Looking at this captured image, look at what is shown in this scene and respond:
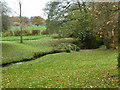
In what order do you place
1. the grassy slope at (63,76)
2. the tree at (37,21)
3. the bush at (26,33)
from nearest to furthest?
the grassy slope at (63,76)
the bush at (26,33)
the tree at (37,21)

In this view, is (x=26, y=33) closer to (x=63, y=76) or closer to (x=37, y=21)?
(x=37, y=21)

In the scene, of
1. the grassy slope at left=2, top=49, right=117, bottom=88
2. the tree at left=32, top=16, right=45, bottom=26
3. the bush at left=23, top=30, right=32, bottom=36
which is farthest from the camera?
the tree at left=32, top=16, right=45, bottom=26

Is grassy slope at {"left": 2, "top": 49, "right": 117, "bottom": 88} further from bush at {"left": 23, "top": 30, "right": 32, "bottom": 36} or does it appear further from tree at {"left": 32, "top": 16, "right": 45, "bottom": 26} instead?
tree at {"left": 32, "top": 16, "right": 45, "bottom": 26}

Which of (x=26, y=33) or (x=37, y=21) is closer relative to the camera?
(x=26, y=33)

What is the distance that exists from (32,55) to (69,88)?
11.2 m

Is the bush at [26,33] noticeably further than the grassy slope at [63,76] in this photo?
Yes

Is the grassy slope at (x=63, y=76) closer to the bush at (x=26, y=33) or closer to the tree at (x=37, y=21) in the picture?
the bush at (x=26, y=33)

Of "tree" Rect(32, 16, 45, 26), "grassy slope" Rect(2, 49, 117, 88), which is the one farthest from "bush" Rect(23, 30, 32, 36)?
"grassy slope" Rect(2, 49, 117, 88)

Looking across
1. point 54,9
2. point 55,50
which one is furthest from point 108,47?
point 54,9

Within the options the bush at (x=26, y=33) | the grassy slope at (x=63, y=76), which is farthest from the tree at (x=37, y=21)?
the grassy slope at (x=63, y=76)

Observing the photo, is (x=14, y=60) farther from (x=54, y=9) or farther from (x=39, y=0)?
(x=39, y=0)

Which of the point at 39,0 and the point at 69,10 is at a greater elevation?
the point at 39,0

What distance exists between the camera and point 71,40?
72.3 ft

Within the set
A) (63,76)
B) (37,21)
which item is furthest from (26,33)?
(63,76)
